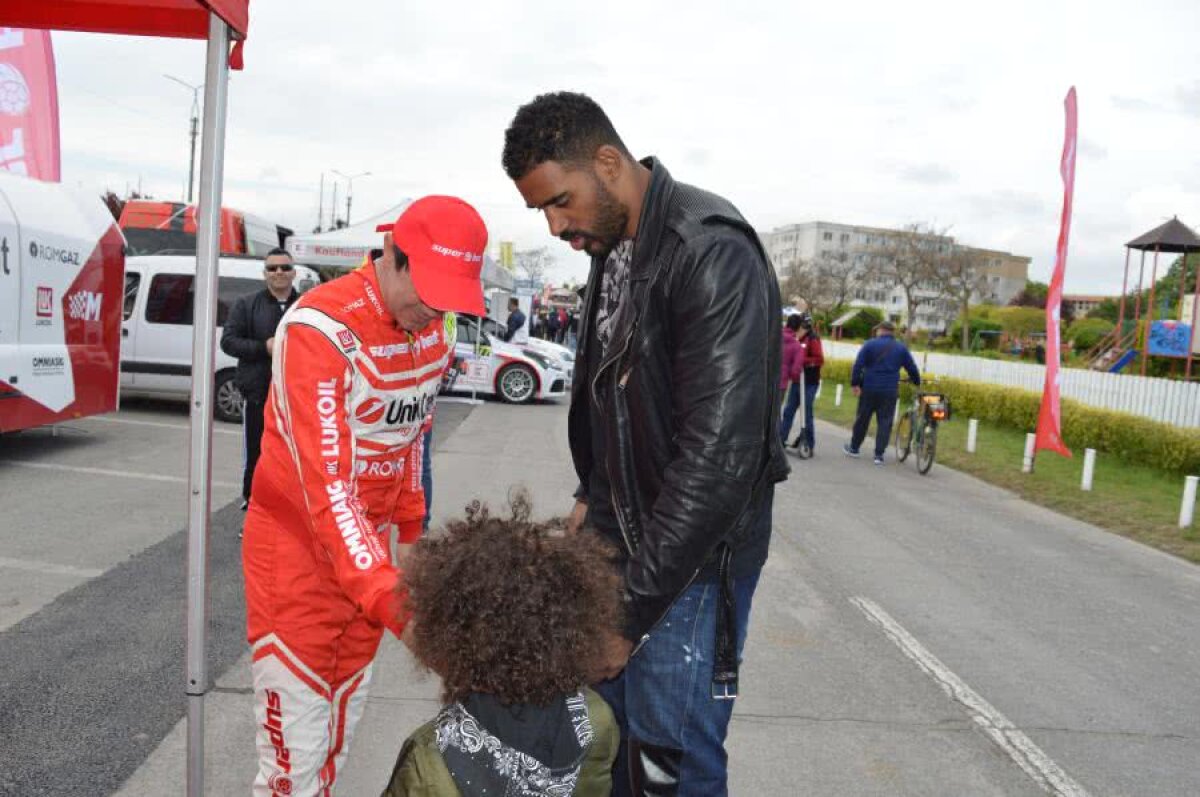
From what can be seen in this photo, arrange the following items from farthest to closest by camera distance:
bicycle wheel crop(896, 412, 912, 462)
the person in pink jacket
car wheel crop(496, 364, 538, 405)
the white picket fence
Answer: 1. car wheel crop(496, 364, 538, 405)
2. the white picket fence
3. bicycle wheel crop(896, 412, 912, 462)
4. the person in pink jacket

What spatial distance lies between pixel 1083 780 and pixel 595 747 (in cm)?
287

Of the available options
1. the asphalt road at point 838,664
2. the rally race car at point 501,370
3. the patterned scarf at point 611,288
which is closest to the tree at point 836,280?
the rally race car at point 501,370

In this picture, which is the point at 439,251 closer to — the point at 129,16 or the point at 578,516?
the point at 578,516

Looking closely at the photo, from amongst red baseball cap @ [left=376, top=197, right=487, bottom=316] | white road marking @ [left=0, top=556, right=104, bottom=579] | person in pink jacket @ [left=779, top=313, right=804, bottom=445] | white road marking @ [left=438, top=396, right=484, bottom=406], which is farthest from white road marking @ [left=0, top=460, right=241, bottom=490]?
white road marking @ [left=438, top=396, right=484, bottom=406]

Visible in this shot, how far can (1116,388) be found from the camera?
1681cm

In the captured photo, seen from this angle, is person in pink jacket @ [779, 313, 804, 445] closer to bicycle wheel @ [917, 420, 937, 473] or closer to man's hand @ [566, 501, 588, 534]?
bicycle wheel @ [917, 420, 937, 473]

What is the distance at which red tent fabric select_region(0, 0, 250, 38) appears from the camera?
2471 mm

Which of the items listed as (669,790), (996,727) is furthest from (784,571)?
(669,790)

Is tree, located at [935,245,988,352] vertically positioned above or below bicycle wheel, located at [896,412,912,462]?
above

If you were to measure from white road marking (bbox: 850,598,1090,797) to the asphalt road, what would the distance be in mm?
13

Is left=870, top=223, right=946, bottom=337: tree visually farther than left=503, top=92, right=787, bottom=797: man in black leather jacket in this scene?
Yes

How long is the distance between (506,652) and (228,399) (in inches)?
463

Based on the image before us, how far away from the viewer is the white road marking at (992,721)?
12.3ft

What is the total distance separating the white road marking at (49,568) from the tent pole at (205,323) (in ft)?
11.6
